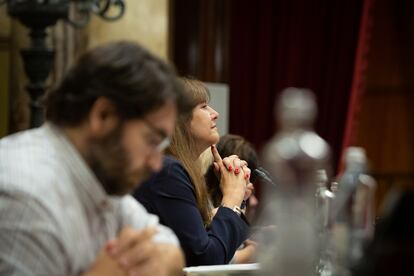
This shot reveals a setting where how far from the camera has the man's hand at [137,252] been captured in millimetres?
1625

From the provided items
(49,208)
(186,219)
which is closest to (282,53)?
(186,219)

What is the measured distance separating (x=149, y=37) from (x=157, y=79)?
10.8 feet

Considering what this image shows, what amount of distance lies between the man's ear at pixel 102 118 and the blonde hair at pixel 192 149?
2.78 feet

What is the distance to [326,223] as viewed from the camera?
1916 mm

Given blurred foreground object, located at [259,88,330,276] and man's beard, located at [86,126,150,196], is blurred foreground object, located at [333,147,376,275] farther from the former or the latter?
man's beard, located at [86,126,150,196]

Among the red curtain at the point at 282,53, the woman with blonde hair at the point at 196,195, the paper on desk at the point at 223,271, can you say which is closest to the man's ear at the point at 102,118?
the paper on desk at the point at 223,271

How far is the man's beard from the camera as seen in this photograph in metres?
1.62

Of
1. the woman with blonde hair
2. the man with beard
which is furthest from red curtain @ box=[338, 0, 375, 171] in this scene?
the man with beard

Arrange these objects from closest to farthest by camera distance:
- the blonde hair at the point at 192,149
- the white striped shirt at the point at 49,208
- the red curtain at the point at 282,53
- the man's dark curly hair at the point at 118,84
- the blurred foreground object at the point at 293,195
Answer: the blurred foreground object at the point at 293,195 → the white striped shirt at the point at 49,208 → the man's dark curly hair at the point at 118,84 → the blonde hair at the point at 192,149 → the red curtain at the point at 282,53

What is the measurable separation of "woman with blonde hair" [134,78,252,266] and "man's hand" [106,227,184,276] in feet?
2.14

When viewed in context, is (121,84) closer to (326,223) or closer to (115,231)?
(115,231)

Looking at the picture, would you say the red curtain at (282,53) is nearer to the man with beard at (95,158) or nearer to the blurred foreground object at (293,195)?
the man with beard at (95,158)

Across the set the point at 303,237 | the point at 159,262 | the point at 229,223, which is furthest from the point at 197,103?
the point at 303,237

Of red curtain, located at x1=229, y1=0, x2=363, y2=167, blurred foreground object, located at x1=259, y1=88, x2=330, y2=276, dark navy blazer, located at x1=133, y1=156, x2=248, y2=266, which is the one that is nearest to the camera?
blurred foreground object, located at x1=259, y1=88, x2=330, y2=276
